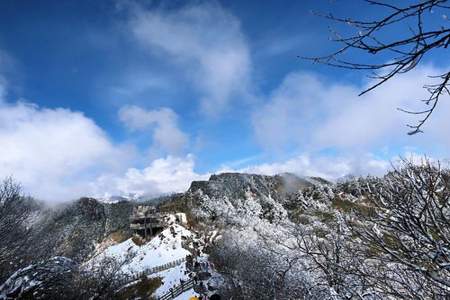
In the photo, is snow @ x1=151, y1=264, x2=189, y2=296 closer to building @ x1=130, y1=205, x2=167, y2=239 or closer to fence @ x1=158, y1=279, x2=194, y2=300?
fence @ x1=158, y1=279, x2=194, y2=300

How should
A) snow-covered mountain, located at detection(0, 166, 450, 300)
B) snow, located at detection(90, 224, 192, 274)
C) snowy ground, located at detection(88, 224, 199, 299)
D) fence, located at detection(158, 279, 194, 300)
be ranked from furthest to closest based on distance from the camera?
snow, located at detection(90, 224, 192, 274)
snowy ground, located at detection(88, 224, 199, 299)
fence, located at detection(158, 279, 194, 300)
snow-covered mountain, located at detection(0, 166, 450, 300)

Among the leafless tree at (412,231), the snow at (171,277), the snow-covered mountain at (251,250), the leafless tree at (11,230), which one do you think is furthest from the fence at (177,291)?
the leafless tree at (412,231)

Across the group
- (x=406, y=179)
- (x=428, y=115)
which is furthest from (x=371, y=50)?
(x=406, y=179)

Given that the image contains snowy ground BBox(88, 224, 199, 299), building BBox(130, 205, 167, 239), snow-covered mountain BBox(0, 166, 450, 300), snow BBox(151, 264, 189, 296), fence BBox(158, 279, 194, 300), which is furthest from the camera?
building BBox(130, 205, 167, 239)

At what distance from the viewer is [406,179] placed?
16.4 feet

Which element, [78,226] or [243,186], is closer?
[78,226]

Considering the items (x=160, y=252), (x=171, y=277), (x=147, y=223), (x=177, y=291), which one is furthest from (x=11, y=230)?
(x=147, y=223)

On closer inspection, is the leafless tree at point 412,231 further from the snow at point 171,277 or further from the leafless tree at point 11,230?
the snow at point 171,277

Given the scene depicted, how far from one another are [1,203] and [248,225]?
35068 mm

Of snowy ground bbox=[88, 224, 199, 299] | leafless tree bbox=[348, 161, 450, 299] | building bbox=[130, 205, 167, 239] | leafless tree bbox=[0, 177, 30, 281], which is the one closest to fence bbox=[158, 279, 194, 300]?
snowy ground bbox=[88, 224, 199, 299]

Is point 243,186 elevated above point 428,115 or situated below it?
above

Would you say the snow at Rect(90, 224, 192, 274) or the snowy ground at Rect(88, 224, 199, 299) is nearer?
the snowy ground at Rect(88, 224, 199, 299)

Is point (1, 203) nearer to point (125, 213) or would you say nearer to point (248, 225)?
point (248, 225)

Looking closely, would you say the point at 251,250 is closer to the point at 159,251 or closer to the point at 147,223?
the point at 159,251
